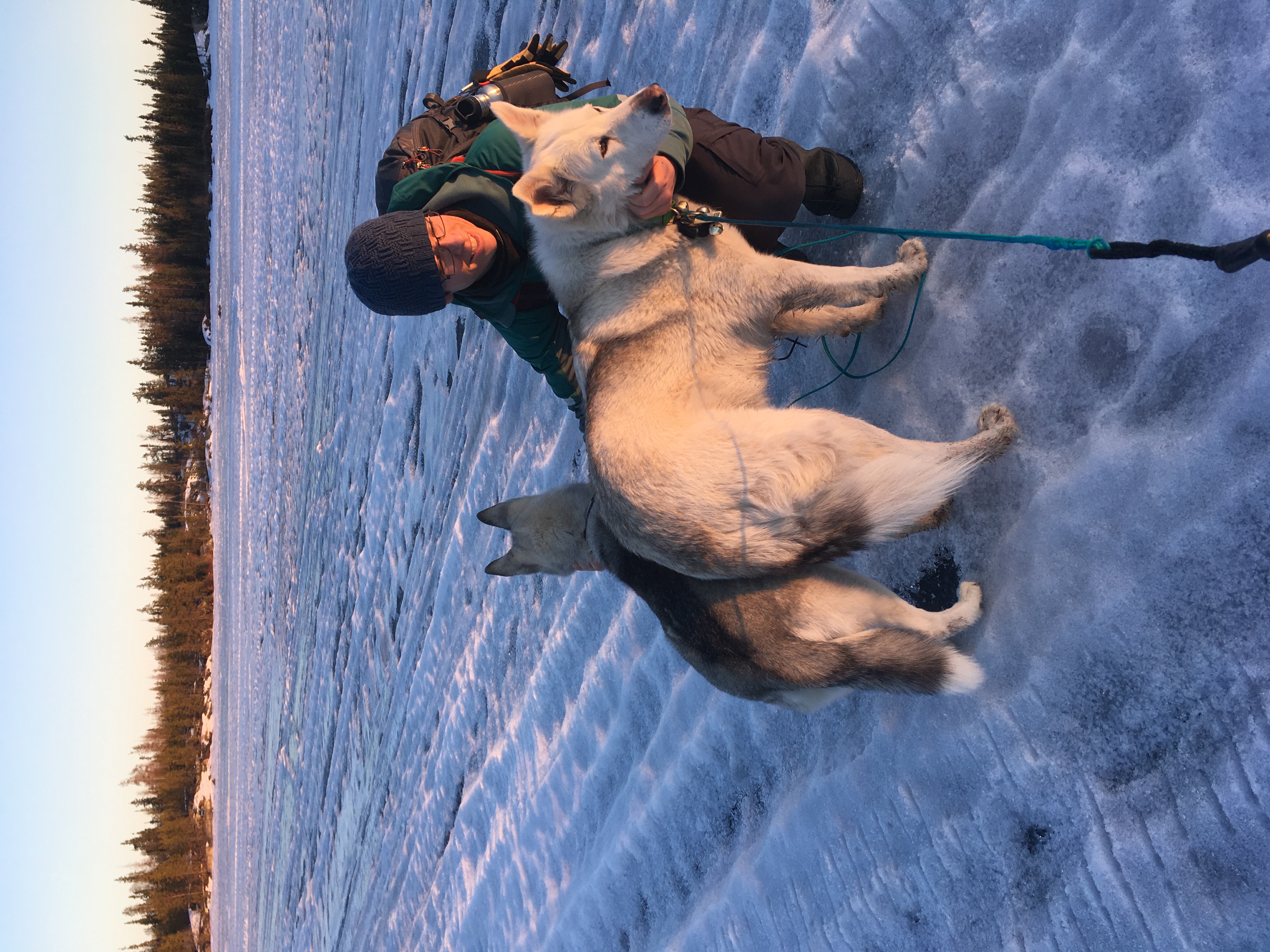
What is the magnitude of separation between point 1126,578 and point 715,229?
192cm

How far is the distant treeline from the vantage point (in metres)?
20.2

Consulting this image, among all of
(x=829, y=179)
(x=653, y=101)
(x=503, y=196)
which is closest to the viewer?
(x=653, y=101)

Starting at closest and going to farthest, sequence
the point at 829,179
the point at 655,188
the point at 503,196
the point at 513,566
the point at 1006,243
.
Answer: the point at 655,188
the point at 1006,243
the point at 503,196
the point at 829,179
the point at 513,566

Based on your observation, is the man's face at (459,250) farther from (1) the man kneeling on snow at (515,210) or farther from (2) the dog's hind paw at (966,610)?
(2) the dog's hind paw at (966,610)

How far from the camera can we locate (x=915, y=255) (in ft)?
9.03

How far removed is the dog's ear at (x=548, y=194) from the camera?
2408mm

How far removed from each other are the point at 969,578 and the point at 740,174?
6.17ft

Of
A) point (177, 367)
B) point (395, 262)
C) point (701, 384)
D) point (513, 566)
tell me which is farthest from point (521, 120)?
point (177, 367)

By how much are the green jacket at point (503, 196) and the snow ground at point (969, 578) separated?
3.73 ft

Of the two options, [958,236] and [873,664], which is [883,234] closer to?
[958,236]

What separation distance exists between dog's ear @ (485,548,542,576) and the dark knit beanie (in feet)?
4.84

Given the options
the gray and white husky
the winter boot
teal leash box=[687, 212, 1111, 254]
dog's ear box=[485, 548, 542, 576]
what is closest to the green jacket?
the gray and white husky

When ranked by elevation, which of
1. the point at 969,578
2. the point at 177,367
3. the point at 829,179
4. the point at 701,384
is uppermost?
the point at 829,179

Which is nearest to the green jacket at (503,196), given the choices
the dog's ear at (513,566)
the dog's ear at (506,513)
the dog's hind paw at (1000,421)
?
the dog's ear at (506,513)
